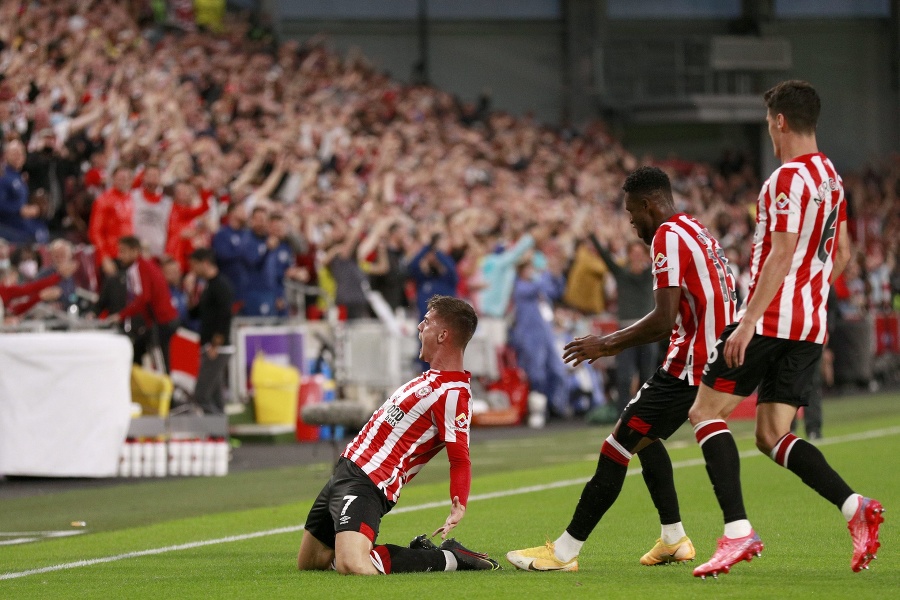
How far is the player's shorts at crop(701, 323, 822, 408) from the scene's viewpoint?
668 centimetres

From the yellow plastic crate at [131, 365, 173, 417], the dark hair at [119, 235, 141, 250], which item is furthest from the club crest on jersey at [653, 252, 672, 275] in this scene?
the dark hair at [119, 235, 141, 250]

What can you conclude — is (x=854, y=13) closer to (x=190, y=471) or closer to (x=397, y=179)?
(x=397, y=179)

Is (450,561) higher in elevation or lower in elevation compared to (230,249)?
lower

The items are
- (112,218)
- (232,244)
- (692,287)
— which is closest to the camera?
(692,287)

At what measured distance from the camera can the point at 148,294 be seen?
16.0 meters

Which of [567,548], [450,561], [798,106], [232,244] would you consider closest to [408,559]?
[450,561]

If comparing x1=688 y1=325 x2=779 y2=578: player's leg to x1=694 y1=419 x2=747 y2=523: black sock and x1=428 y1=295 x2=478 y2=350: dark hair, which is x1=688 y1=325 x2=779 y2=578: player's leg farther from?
x1=428 y1=295 x2=478 y2=350: dark hair

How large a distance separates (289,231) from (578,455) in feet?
20.0

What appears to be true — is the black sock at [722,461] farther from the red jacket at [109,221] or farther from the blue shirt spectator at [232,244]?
the blue shirt spectator at [232,244]

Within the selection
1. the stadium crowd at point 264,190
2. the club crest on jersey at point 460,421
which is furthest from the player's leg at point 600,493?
the stadium crowd at point 264,190

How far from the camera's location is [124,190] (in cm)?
1714

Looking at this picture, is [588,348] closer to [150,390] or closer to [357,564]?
[357,564]

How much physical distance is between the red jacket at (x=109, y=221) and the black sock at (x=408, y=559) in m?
10.6

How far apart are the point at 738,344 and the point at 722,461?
55cm
